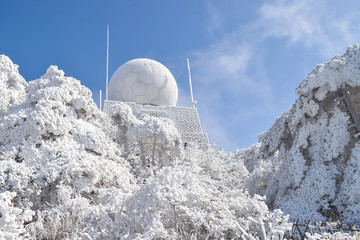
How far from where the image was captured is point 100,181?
521 cm

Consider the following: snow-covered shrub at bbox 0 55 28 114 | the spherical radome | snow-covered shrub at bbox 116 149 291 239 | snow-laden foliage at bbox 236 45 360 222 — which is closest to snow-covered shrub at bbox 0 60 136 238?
snow-covered shrub at bbox 116 149 291 239

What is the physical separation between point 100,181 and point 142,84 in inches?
308

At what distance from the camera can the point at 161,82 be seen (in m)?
13.1

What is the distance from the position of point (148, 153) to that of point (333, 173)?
13.2 ft

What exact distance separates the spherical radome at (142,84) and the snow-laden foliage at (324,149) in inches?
299

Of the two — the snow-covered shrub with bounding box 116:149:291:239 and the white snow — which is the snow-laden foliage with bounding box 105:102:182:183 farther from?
the snow-covered shrub with bounding box 116:149:291:239

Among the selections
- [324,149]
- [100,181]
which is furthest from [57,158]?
[324,149]

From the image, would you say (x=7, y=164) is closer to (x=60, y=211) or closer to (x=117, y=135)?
(x=60, y=211)

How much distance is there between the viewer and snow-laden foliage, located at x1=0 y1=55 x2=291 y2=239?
3.47 meters

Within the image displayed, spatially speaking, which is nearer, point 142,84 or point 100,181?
point 100,181

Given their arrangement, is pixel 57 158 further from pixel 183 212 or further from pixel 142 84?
pixel 142 84

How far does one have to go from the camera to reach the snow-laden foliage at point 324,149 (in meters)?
4.64

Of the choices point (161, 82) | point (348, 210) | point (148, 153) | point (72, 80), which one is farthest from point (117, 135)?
point (161, 82)

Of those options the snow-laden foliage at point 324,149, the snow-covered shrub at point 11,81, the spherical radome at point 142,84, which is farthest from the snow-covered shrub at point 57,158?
the spherical radome at point 142,84
